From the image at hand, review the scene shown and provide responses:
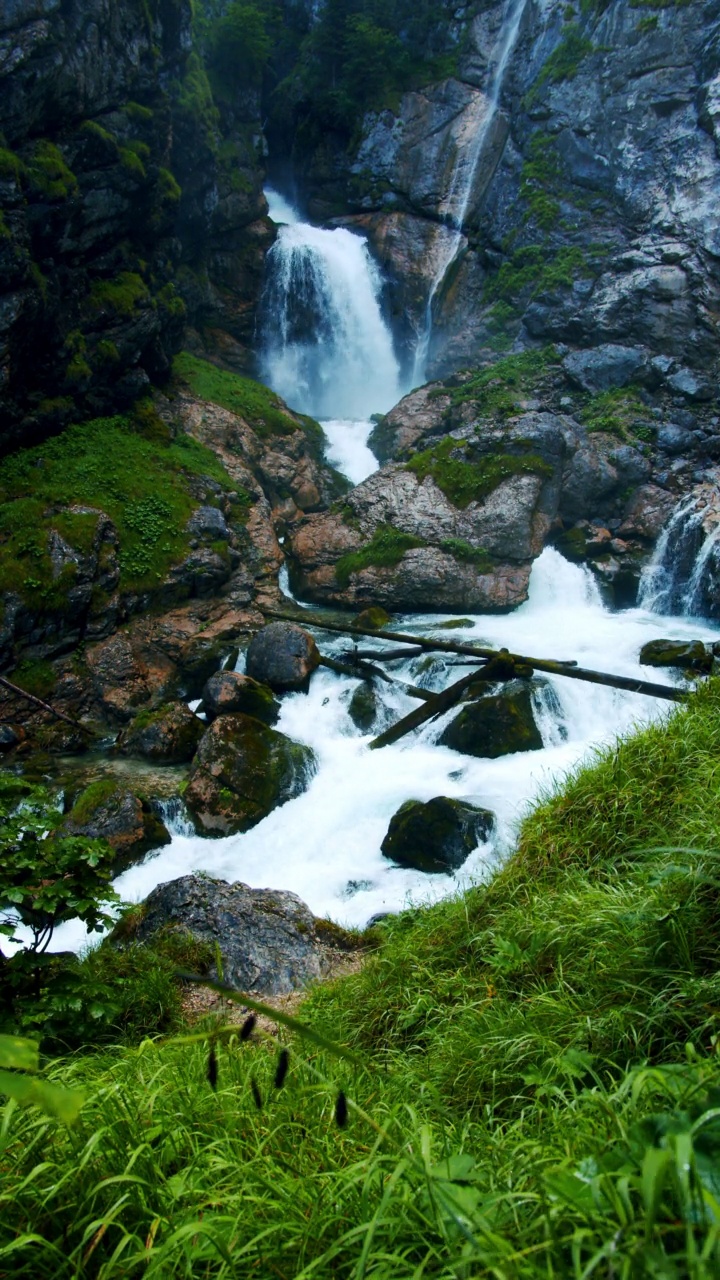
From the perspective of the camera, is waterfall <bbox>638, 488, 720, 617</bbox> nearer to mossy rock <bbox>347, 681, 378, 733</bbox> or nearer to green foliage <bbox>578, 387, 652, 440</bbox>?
green foliage <bbox>578, 387, 652, 440</bbox>

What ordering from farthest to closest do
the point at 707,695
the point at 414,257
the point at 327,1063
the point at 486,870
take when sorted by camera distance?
the point at 414,257 < the point at 486,870 < the point at 707,695 < the point at 327,1063

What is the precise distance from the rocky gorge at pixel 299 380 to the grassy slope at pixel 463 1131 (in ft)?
13.6

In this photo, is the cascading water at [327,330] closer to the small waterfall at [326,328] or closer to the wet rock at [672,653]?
the small waterfall at [326,328]

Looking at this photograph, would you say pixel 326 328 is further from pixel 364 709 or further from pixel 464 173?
pixel 364 709

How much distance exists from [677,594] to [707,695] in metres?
10.9

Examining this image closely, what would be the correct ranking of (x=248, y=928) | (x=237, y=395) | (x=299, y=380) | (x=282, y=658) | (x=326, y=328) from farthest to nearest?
(x=299, y=380) < (x=326, y=328) < (x=237, y=395) < (x=282, y=658) < (x=248, y=928)

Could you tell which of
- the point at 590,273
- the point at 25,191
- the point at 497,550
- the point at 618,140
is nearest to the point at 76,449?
the point at 25,191

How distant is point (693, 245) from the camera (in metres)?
20.0

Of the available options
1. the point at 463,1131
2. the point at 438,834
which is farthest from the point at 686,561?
the point at 463,1131

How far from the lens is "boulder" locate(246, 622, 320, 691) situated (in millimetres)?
11133

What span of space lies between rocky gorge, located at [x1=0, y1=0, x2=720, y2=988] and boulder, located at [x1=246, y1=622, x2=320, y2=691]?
0.07 metres

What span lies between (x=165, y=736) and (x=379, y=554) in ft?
25.2

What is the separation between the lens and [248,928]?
5266 millimetres

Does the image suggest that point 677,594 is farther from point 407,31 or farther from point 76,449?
point 407,31
